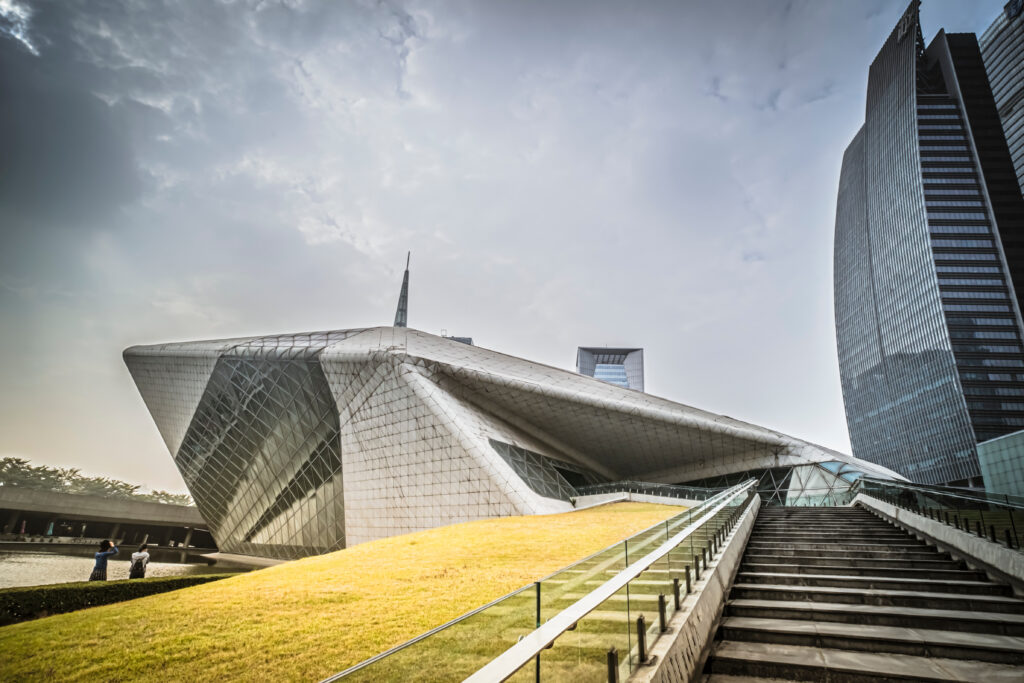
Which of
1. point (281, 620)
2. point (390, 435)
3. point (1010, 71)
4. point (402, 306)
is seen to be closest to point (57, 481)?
point (402, 306)

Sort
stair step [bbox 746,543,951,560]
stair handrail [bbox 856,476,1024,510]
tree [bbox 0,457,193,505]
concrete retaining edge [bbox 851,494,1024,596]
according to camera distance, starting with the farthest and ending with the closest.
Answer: tree [bbox 0,457,193,505]
stair step [bbox 746,543,951,560]
stair handrail [bbox 856,476,1024,510]
concrete retaining edge [bbox 851,494,1024,596]

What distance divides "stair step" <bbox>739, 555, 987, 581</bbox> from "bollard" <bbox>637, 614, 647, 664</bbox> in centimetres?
474

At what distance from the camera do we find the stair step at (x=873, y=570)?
22.4ft

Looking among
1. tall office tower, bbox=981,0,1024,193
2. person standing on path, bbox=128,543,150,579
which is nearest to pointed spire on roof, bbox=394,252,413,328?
person standing on path, bbox=128,543,150,579

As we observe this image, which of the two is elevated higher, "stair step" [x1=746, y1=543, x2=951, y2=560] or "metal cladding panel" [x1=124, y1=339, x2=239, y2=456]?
"metal cladding panel" [x1=124, y1=339, x2=239, y2=456]

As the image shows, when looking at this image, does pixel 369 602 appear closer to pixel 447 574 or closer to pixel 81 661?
pixel 447 574

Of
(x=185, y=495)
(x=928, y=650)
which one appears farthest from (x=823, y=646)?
(x=185, y=495)

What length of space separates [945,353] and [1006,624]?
93.0m

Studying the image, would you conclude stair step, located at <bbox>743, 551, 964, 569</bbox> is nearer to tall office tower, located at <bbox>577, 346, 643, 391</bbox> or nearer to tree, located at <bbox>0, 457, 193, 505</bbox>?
tree, located at <bbox>0, 457, 193, 505</bbox>

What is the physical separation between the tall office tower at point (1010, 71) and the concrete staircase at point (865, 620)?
12029 cm

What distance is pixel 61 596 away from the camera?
10.6 metres

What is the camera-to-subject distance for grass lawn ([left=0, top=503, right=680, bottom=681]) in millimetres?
5289

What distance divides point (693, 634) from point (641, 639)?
1042 mm

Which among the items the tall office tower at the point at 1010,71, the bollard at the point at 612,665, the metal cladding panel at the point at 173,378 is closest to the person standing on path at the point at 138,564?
the bollard at the point at 612,665
